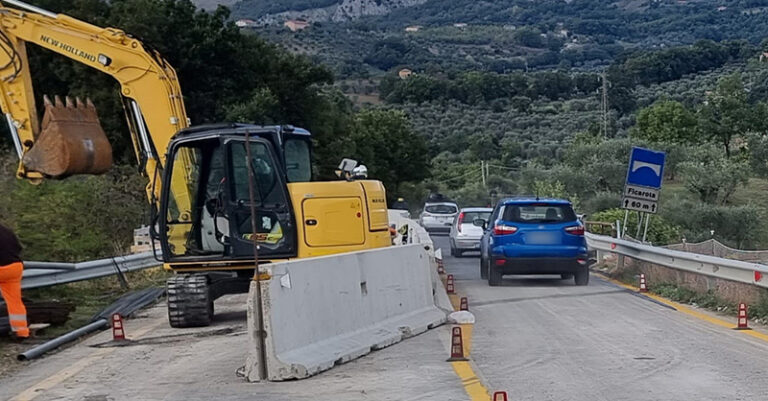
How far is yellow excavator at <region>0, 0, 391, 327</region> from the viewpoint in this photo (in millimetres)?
14906

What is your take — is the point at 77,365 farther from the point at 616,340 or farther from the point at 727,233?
the point at 727,233

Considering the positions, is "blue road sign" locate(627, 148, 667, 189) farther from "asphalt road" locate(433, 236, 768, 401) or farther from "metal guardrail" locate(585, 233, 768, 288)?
"asphalt road" locate(433, 236, 768, 401)

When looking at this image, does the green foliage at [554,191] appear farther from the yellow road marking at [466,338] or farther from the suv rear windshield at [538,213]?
the yellow road marking at [466,338]

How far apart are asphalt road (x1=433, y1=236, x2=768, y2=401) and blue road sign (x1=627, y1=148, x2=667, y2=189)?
6.58 m

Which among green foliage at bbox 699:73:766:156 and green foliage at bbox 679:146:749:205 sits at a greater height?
green foliage at bbox 699:73:766:156

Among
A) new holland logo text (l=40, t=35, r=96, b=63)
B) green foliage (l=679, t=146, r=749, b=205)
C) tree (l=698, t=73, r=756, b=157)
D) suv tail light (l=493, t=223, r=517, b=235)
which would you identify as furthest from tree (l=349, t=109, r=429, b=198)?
new holland logo text (l=40, t=35, r=96, b=63)

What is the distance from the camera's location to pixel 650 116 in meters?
72.4

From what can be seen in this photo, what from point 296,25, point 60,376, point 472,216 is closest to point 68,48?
point 60,376

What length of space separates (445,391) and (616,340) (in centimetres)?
392

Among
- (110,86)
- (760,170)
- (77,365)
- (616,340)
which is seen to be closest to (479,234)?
Result: (110,86)

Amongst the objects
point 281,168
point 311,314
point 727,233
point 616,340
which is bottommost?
point 727,233

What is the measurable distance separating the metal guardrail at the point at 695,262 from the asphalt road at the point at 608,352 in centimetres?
96

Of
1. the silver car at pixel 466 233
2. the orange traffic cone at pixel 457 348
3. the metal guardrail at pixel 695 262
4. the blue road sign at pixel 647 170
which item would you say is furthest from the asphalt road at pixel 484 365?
the silver car at pixel 466 233

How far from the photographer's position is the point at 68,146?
1584 cm
